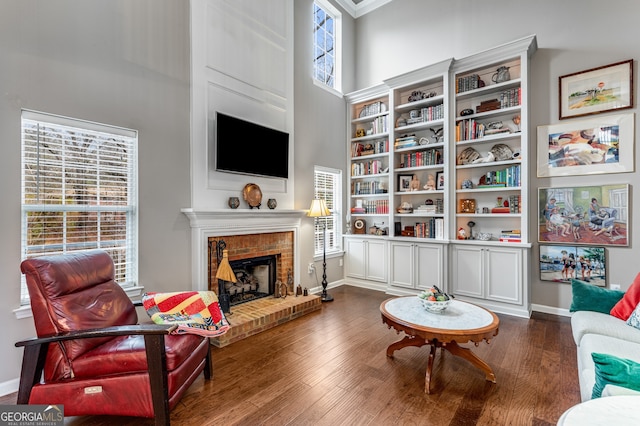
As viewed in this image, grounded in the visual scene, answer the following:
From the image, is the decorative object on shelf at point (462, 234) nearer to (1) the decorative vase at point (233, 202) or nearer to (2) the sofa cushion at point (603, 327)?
(2) the sofa cushion at point (603, 327)

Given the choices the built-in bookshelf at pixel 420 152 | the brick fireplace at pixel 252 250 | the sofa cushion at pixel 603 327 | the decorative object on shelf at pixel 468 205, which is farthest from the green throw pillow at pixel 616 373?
the decorative object on shelf at pixel 468 205

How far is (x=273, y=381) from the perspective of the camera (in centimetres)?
237

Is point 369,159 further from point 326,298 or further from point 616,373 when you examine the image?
point 616,373

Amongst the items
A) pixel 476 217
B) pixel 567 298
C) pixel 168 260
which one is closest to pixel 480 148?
pixel 476 217

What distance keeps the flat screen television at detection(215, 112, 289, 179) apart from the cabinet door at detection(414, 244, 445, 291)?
237cm

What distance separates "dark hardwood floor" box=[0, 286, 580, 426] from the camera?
195 centimetres

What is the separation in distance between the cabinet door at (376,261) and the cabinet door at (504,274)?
5.14ft

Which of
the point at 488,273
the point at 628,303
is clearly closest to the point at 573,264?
the point at 488,273

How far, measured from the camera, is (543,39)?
3.98m

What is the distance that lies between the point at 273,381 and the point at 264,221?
6.86 feet

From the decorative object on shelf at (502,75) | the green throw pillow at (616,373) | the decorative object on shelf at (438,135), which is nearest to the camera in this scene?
the green throw pillow at (616,373)

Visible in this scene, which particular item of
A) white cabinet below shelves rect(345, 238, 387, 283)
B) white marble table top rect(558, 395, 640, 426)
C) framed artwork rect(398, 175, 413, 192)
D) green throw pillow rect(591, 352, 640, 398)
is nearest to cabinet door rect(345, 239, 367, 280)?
white cabinet below shelves rect(345, 238, 387, 283)

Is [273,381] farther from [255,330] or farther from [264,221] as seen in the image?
[264,221]

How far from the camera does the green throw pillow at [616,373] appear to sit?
3.87 feet
